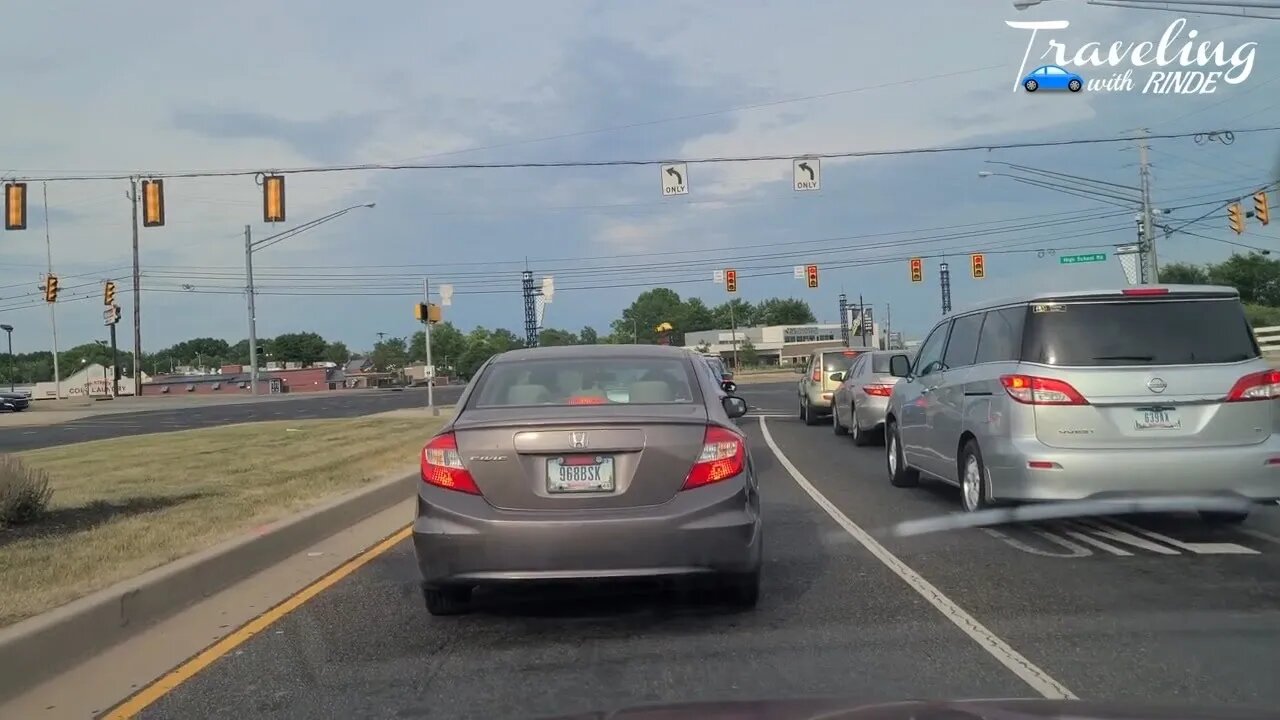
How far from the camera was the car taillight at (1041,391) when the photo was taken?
7.66m

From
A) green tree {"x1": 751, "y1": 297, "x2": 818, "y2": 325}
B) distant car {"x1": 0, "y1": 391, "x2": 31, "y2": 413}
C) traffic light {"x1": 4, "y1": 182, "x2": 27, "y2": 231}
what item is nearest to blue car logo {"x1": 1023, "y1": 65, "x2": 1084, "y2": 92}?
traffic light {"x1": 4, "y1": 182, "x2": 27, "y2": 231}

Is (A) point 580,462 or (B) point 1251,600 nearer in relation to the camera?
(A) point 580,462

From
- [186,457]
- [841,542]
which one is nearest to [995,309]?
[841,542]

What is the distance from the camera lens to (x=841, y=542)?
8.30m

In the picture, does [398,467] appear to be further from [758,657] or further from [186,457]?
[758,657]

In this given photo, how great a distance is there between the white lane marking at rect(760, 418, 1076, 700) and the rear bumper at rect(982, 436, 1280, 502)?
1.39 meters

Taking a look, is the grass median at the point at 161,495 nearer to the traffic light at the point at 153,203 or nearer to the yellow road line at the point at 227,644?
the yellow road line at the point at 227,644

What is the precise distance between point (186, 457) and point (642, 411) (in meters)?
12.5

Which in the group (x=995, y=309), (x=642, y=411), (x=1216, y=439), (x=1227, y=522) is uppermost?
(x=995, y=309)

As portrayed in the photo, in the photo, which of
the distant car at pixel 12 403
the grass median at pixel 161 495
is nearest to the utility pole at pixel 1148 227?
the grass median at pixel 161 495

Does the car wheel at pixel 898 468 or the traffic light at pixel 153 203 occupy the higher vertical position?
the traffic light at pixel 153 203

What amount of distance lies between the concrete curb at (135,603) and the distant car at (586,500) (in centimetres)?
181

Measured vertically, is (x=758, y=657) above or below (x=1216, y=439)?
below

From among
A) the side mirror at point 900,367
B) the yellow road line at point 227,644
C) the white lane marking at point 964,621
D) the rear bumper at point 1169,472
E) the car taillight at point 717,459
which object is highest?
the side mirror at point 900,367
